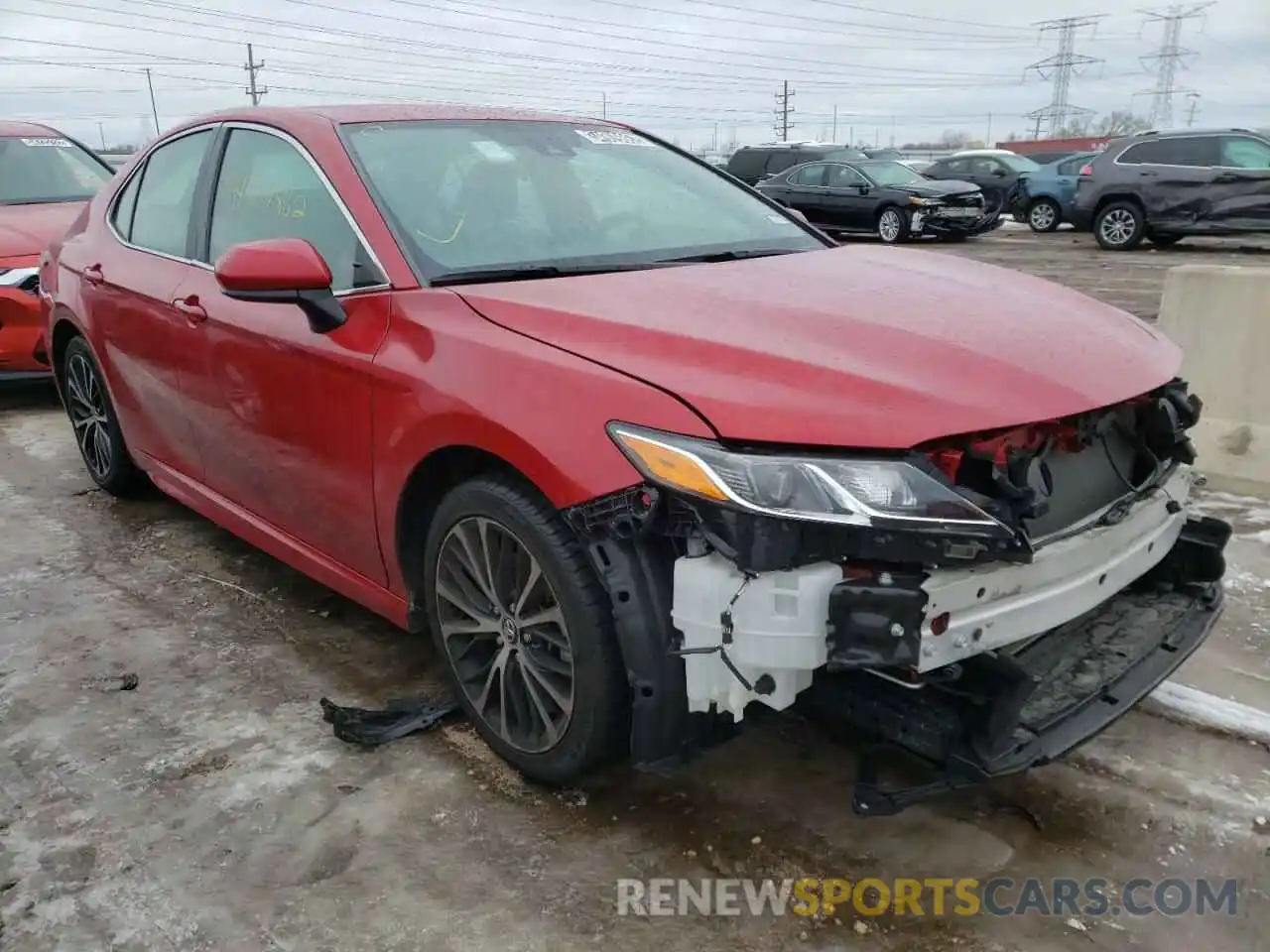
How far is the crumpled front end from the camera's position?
1.99 metres

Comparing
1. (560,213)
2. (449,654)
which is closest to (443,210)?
(560,213)

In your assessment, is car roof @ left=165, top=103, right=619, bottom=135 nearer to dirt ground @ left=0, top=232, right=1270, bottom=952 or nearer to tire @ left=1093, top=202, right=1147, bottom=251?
dirt ground @ left=0, top=232, right=1270, bottom=952

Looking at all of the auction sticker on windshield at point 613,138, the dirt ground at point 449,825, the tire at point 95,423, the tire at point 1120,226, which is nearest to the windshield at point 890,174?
A: the tire at point 1120,226

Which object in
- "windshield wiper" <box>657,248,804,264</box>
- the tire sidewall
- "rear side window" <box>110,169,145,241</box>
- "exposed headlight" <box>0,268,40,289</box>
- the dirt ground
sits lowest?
the dirt ground

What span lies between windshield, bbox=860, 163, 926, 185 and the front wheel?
51cm

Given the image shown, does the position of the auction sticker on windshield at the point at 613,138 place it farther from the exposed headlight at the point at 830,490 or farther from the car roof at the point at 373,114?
the exposed headlight at the point at 830,490

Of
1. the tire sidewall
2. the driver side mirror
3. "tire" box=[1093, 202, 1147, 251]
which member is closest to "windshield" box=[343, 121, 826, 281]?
the driver side mirror

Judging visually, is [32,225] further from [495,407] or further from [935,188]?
[935,188]

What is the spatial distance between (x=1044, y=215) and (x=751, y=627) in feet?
64.7

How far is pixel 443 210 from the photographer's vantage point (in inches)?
118

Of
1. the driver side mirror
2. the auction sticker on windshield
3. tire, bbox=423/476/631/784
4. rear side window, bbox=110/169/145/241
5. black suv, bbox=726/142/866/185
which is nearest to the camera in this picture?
tire, bbox=423/476/631/784

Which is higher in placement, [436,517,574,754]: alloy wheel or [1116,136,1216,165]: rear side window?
[1116,136,1216,165]: rear side window

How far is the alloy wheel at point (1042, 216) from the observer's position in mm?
19500

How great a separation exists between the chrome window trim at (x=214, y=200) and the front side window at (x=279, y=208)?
0.01m
